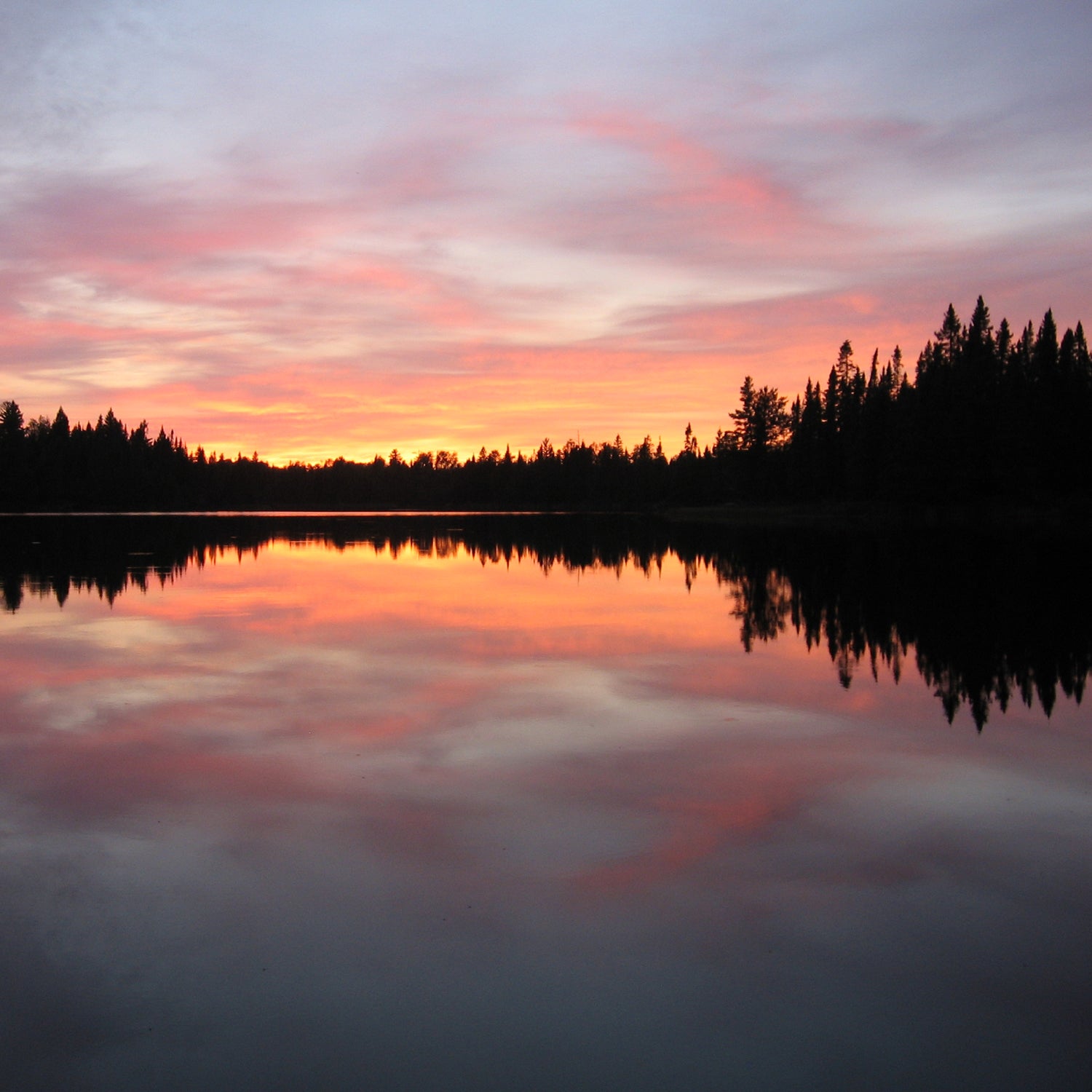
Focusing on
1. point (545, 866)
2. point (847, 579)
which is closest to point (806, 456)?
point (847, 579)

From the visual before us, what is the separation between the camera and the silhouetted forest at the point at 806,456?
6725 cm

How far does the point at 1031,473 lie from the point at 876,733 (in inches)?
2471

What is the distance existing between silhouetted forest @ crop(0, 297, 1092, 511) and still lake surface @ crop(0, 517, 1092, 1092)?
5739 cm

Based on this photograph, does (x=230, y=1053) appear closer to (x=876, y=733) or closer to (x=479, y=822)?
(x=479, y=822)

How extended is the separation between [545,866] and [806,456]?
9111 cm

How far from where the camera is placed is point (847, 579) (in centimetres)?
2681

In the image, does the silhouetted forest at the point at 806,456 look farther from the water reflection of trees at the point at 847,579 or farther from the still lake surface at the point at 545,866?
the still lake surface at the point at 545,866

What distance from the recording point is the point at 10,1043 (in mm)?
4504

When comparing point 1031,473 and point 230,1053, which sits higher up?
point 1031,473

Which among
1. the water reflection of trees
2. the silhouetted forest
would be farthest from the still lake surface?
the silhouetted forest

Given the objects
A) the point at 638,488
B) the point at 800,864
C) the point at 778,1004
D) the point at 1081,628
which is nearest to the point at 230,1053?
the point at 778,1004

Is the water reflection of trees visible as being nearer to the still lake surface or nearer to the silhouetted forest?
the still lake surface

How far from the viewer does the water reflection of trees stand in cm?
1414

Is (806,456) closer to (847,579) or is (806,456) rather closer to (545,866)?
(847,579)
